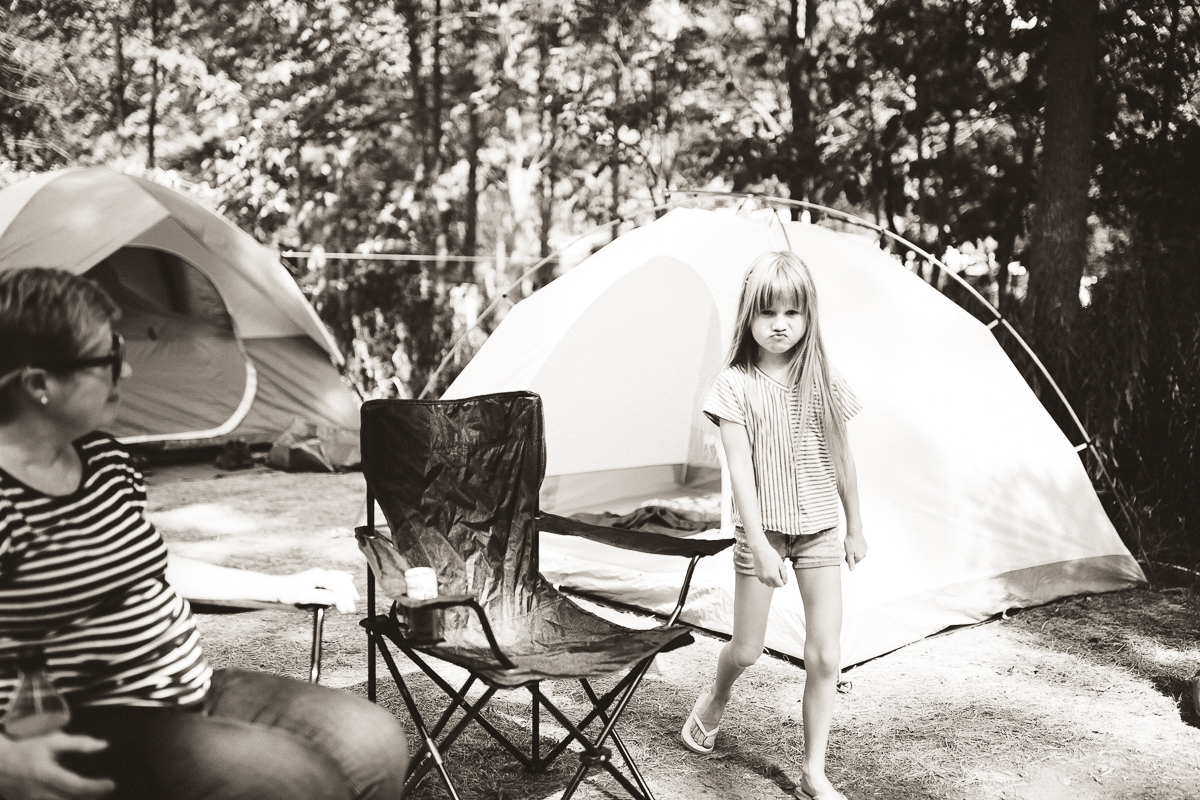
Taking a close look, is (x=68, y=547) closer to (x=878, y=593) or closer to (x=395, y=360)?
(x=878, y=593)

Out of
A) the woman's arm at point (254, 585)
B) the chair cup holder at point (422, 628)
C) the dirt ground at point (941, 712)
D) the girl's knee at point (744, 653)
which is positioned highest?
the woman's arm at point (254, 585)

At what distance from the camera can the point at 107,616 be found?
1.42 m

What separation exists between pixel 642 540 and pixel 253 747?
4.25 feet

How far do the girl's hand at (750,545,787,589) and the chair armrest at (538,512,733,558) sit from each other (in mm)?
187

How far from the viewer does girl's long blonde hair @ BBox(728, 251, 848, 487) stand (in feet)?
7.69

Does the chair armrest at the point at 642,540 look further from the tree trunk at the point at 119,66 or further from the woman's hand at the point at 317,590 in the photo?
the tree trunk at the point at 119,66

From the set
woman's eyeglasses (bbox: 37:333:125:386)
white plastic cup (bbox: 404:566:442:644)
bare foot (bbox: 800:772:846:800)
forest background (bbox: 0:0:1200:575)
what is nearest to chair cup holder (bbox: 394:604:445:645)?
white plastic cup (bbox: 404:566:442:644)

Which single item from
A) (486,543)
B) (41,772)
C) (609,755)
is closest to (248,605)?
(41,772)

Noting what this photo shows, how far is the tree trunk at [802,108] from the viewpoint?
264 inches

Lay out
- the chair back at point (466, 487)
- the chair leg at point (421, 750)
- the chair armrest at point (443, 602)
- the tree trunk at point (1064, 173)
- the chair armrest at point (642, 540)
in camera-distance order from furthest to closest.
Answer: the tree trunk at point (1064, 173) → the chair back at point (466, 487) → the chair armrest at point (642, 540) → the chair leg at point (421, 750) → the chair armrest at point (443, 602)

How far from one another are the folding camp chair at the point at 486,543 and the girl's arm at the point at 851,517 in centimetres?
28

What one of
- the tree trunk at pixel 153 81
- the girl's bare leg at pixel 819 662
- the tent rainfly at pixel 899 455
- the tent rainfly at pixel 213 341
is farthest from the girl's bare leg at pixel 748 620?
the tree trunk at pixel 153 81

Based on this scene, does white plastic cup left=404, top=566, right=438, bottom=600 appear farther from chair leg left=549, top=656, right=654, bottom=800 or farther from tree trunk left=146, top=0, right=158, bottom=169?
tree trunk left=146, top=0, right=158, bottom=169

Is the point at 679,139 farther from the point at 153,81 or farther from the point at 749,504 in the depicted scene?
the point at 749,504
